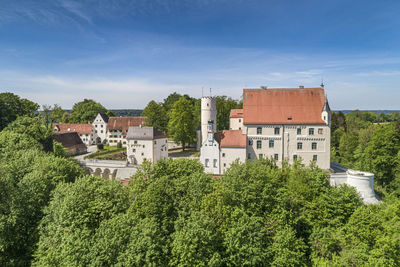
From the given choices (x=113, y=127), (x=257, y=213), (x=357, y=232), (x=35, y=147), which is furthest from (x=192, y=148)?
(x=357, y=232)

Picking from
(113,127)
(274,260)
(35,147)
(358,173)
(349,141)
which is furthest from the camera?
(113,127)

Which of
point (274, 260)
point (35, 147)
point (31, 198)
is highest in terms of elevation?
point (35, 147)

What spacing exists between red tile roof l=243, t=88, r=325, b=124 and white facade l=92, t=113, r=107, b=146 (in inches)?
1962

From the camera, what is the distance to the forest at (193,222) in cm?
1639

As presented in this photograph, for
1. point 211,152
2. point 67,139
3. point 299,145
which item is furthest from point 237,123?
point 67,139

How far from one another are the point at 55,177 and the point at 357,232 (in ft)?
87.9

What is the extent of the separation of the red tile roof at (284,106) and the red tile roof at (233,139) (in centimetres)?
205

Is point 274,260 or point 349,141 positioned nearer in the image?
point 274,260

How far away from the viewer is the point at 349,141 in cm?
5712

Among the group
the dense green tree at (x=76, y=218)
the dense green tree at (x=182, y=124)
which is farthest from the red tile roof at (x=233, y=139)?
the dense green tree at (x=182, y=124)

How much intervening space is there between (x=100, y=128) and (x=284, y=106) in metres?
55.8

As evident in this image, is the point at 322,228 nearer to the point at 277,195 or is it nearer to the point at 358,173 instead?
the point at 277,195

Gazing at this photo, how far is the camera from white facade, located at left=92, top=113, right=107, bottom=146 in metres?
73.1

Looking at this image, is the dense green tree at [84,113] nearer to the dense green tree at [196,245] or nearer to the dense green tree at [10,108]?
the dense green tree at [10,108]
